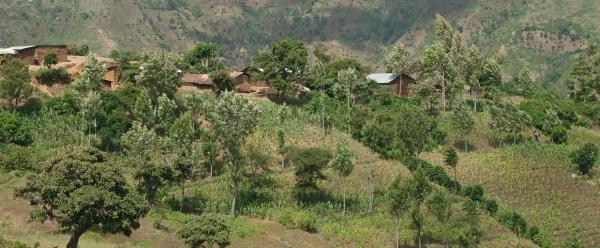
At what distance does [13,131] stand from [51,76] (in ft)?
60.2

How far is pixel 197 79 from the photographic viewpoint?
94.7 metres

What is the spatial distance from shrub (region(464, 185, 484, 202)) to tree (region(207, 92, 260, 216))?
25538mm

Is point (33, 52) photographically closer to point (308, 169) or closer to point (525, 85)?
point (308, 169)

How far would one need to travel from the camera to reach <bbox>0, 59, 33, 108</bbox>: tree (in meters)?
76.8

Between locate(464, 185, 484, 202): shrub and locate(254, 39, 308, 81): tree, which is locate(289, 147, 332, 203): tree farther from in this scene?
locate(254, 39, 308, 81): tree

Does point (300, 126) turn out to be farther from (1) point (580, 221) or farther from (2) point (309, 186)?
(1) point (580, 221)

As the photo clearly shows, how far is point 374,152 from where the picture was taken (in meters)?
84.1

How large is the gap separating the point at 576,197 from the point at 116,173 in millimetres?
58211

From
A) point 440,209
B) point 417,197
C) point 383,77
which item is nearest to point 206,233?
point 440,209

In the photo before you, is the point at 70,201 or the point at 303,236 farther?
the point at 303,236

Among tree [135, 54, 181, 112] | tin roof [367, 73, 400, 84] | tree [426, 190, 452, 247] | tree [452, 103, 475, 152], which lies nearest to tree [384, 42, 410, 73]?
tin roof [367, 73, 400, 84]

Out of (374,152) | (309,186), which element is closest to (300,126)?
(374,152)

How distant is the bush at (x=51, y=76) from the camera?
287ft

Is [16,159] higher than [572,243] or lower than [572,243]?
higher
